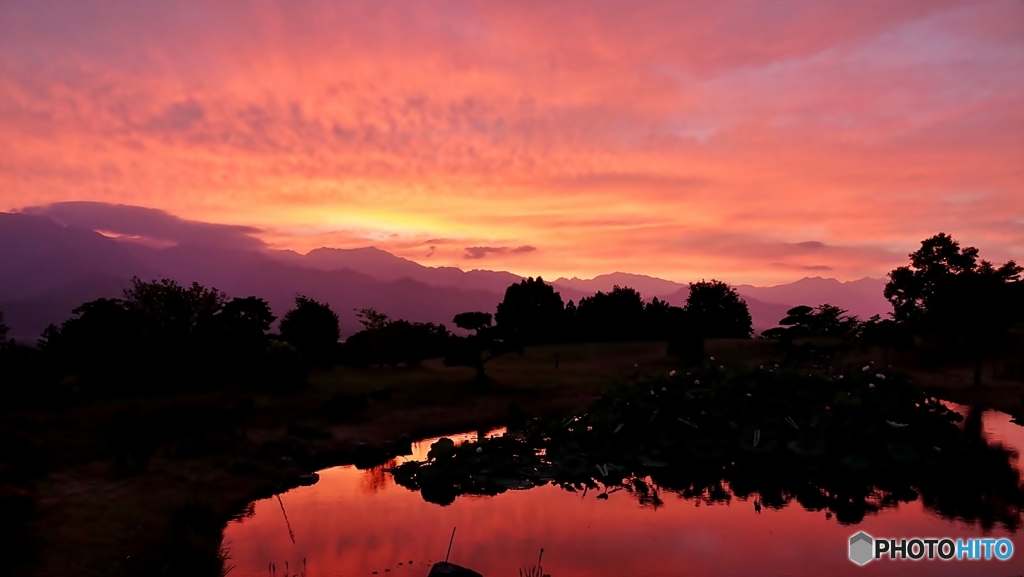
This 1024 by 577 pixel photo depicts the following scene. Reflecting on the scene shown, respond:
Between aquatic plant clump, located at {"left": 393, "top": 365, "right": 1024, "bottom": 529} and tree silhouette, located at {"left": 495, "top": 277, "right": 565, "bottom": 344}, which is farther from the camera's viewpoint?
tree silhouette, located at {"left": 495, "top": 277, "right": 565, "bottom": 344}

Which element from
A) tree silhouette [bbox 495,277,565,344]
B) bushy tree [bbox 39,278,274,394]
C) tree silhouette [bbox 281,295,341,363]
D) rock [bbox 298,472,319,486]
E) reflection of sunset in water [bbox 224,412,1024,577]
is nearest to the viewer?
reflection of sunset in water [bbox 224,412,1024,577]

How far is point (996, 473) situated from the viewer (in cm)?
2069

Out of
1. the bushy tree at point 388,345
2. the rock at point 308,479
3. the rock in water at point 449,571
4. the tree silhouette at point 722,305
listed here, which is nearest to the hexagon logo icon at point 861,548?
the rock in water at point 449,571

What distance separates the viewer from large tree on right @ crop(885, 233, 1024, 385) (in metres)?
40.2

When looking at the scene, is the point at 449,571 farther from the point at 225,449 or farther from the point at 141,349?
the point at 141,349

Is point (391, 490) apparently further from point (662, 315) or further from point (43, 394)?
point (662, 315)

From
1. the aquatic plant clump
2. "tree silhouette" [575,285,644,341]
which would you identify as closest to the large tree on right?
the aquatic plant clump

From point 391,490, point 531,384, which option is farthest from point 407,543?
point 531,384

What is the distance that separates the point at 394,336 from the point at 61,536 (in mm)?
27718

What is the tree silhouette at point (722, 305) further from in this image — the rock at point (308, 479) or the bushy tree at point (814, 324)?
the rock at point (308, 479)

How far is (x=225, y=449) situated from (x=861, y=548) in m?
19.3

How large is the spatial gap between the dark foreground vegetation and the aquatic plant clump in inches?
2.9

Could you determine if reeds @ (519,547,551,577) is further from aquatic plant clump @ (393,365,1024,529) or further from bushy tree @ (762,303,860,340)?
bushy tree @ (762,303,860,340)

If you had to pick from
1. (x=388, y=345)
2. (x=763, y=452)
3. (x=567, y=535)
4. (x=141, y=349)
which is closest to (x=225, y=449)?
(x=141, y=349)
